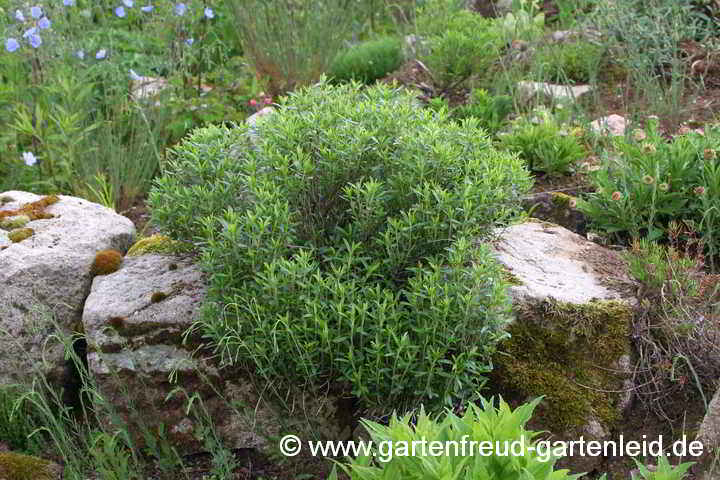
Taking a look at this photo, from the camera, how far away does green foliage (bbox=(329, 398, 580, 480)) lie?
5.58 feet

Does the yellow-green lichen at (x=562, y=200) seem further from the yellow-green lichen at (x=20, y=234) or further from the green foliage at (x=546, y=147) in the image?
the yellow-green lichen at (x=20, y=234)

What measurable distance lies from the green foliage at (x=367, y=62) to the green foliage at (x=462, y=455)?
4565 millimetres

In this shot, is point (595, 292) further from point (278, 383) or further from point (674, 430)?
point (278, 383)

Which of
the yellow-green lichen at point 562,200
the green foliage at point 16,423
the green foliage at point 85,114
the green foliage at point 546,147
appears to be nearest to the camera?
the green foliage at point 16,423

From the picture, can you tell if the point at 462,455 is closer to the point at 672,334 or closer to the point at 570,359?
the point at 570,359

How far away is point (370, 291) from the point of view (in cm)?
254

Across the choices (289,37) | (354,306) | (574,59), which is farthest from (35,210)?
(574,59)

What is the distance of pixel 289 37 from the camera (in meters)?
5.92

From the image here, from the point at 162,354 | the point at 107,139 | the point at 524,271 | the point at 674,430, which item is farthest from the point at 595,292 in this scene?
the point at 107,139

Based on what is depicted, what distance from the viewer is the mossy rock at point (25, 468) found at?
2846 millimetres

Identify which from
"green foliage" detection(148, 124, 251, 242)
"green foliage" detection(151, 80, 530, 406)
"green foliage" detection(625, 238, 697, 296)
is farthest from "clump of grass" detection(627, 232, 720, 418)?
"green foliage" detection(148, 124, 251, 242)

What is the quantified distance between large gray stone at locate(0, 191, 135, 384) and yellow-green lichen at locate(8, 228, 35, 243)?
0.02 meters

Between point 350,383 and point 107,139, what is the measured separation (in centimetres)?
272

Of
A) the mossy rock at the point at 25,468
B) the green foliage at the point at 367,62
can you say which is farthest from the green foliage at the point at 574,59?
the mossy rock at the point at 25,468
